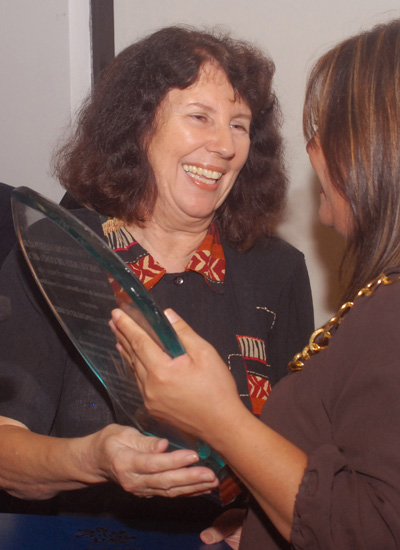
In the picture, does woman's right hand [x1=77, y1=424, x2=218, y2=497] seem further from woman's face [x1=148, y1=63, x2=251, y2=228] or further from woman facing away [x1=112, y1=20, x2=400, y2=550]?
woman's face [x1=148, y1=63, x2=251, y2=228]

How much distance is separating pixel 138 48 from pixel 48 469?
0.90 metres

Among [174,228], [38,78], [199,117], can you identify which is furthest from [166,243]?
[38,78]

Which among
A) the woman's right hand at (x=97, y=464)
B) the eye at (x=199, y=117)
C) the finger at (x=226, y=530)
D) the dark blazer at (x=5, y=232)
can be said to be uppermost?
the eye at (x=199, y=117)

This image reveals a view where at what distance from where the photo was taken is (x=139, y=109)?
138 centimetres

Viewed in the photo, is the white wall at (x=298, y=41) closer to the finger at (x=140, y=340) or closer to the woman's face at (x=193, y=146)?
the woman's face at (x=193, y=146)

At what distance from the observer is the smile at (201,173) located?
1.36 metres

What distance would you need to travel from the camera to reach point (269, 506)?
77 cm

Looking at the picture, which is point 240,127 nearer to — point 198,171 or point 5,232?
point 198,171

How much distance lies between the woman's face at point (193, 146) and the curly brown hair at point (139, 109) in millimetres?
19

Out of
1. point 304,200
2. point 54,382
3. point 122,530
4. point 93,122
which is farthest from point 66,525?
point 304,200

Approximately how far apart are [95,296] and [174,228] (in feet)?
2.08

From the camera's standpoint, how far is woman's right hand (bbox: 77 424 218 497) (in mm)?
851

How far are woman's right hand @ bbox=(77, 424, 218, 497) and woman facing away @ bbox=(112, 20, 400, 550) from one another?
0.08 meters

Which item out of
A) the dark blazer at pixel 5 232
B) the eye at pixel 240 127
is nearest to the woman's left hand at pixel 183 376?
the eye at pixel 240 127
